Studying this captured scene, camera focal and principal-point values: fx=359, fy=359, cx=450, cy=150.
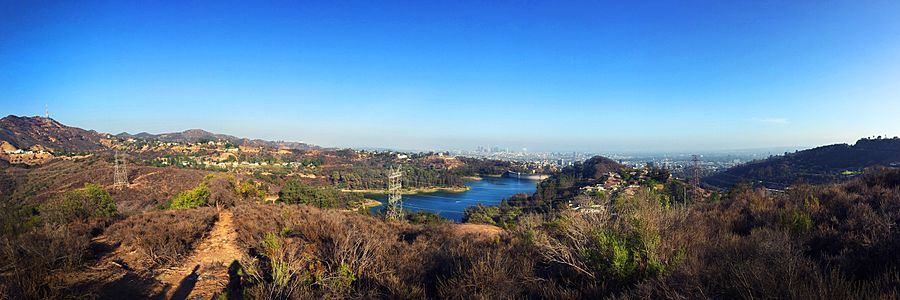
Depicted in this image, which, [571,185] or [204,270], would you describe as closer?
[204,270]

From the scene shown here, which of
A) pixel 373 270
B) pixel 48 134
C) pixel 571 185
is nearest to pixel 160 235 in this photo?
pixel 373 270

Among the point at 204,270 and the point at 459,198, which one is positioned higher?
the point at 204,270

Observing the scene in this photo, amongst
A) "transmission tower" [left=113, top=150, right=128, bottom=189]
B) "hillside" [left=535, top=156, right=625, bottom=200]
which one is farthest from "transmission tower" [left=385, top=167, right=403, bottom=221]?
"transmission tower" [left=113, top=150, right=128, bottom=189]

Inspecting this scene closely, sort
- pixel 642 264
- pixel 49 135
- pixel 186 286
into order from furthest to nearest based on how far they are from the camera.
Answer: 1. pixel 49 135
2. pixel 186 286
3. pixel 642 264

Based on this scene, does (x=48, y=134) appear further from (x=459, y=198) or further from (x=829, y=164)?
(x=829, y=164)

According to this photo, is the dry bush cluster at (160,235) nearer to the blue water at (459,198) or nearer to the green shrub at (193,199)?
the green shrub at (193,199)

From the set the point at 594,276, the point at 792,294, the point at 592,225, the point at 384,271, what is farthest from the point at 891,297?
the point at 384,271
